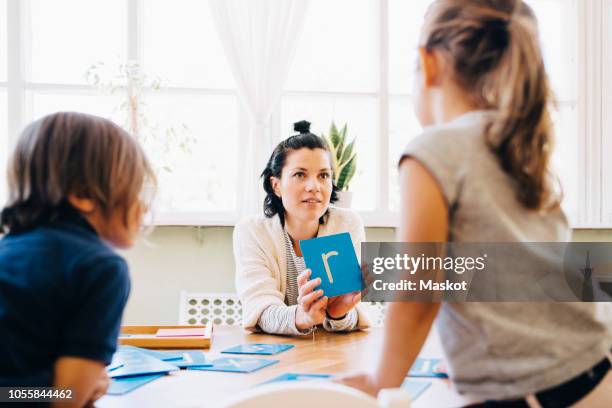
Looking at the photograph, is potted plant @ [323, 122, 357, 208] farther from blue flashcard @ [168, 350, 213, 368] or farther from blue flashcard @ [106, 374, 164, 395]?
blue flashcard @ [106, 374, 164, 395]

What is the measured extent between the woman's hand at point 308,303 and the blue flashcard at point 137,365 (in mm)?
465

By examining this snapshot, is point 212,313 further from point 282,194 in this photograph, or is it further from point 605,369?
point 605,369

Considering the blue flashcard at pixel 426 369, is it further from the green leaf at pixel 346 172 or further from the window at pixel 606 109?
the window at pixel 606 109

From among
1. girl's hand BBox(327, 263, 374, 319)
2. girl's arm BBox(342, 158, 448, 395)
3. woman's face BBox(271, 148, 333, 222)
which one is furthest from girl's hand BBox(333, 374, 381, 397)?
woman's face BBox(271, 148, 333, 222)

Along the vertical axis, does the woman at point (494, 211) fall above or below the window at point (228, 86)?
below

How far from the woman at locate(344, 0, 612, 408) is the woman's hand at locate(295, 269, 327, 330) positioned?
2.86ft

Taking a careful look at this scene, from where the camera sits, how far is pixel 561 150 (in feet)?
13.1

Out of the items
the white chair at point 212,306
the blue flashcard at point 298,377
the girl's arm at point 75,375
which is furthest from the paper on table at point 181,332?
the white chair at point 212,306

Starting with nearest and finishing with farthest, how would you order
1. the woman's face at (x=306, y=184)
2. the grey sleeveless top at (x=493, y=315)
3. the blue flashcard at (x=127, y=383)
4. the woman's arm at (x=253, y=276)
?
the grey sleeveless top at (x=493, y=315)
the blue flashcard at (x=127, y=383)
the woman's arm at (x=253, y=276)
the woman's face at (x=306, y=184)

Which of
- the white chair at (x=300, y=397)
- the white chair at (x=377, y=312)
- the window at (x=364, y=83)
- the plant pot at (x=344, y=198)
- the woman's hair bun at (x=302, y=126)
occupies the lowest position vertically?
the white chair at (x=377, y=312)

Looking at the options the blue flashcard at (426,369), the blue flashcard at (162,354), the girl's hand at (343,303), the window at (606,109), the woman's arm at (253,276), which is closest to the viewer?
the blue flashcard at (426,369)

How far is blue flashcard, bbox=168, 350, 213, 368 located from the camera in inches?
57.8

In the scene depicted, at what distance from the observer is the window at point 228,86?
3498 millimetres

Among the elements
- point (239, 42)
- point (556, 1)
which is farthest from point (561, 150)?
point (239, 42)
